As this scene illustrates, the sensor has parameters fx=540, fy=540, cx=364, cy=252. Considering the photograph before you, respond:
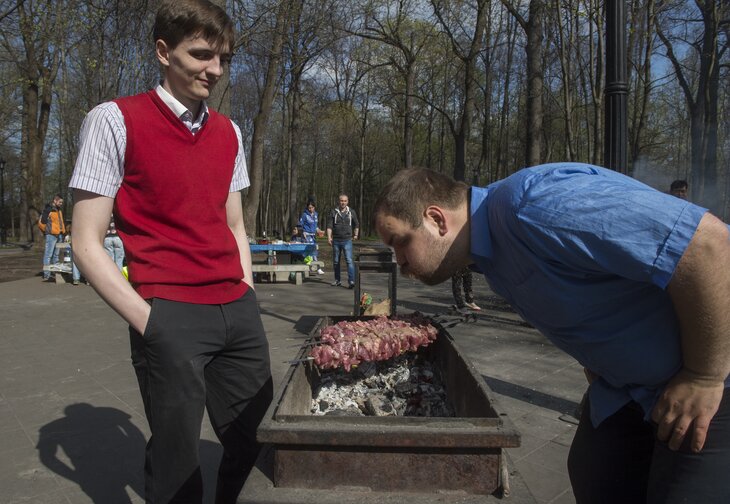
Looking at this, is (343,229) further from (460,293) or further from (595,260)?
(595,260)

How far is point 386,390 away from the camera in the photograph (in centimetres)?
332

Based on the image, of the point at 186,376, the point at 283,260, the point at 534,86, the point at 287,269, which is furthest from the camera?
the point at 283,260

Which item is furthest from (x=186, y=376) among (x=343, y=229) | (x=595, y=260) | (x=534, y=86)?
(x=343, y=229)

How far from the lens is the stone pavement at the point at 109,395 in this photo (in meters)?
3.27

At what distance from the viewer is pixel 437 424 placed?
1.81 metres

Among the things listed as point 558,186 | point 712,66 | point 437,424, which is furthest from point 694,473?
point 712,66

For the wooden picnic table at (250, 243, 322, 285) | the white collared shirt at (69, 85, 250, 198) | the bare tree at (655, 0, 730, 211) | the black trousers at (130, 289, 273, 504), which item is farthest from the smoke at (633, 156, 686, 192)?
the white collared shirt at (69, 85, 250, 198)

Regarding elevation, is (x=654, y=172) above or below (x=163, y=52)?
above

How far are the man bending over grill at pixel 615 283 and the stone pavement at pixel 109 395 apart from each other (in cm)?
116

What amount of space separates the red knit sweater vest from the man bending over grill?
0.66 m

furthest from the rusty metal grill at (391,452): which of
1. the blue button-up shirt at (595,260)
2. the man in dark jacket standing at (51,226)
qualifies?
the man in dark jacket standing at (51,226)

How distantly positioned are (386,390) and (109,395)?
2.77 metres

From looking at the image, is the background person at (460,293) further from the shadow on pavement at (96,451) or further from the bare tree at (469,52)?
the bare tree at (469,52)

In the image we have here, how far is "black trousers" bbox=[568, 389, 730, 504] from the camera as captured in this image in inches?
56.8
